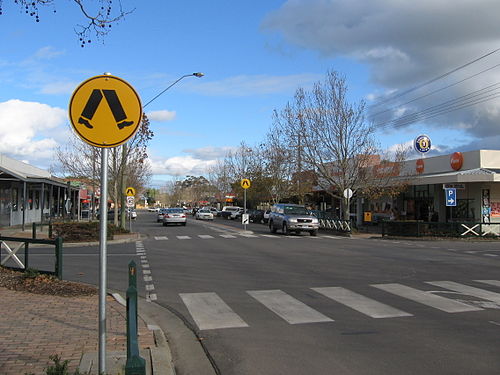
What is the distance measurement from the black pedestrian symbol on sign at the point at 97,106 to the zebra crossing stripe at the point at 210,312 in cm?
382

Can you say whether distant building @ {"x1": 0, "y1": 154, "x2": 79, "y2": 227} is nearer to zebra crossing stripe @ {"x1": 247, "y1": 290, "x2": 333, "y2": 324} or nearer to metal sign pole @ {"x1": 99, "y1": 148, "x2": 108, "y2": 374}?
zebra crossing stripe @ {"x1": 247, "y1": 290, "x2": 333, "y2": 324}

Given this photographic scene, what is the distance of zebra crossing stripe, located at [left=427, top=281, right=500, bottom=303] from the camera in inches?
368

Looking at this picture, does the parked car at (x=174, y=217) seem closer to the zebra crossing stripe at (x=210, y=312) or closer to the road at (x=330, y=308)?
the road at (x=330, y=308)

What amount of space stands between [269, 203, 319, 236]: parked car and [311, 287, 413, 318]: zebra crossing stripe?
1819 cm

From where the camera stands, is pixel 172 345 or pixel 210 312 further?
pixel 210 312

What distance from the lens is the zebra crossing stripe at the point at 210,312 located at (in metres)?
7.31

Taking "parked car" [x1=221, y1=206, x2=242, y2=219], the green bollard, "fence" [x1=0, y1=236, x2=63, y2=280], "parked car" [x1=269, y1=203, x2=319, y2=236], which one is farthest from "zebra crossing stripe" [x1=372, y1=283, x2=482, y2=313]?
"parked car" [x1=221, y1=206, x2=242, y2=219]

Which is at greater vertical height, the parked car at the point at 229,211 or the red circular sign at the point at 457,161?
the red circular sign at the point at 457,161

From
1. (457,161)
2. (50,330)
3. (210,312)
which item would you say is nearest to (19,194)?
(457,161)

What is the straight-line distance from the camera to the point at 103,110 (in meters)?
4.50

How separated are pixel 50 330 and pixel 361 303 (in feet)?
17.0

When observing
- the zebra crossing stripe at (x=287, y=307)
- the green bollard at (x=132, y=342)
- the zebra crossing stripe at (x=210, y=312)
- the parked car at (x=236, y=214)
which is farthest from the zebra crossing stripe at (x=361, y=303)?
the parked car at (x=236, y=214)

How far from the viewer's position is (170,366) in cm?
528

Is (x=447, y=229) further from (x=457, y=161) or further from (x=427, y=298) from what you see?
(x=427, y=298)
